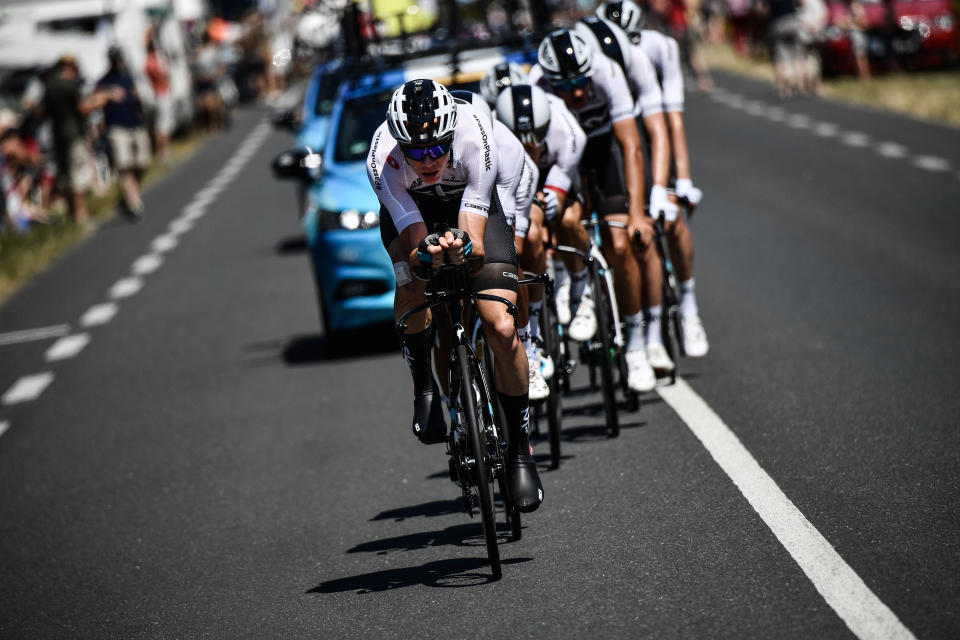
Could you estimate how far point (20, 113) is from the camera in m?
23.8

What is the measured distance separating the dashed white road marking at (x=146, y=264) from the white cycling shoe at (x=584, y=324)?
9436mm

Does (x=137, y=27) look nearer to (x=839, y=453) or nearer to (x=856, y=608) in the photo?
(x=839, y=453)

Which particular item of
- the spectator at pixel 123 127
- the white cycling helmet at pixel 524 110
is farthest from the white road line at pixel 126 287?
the white cycling helmet at pixel 524 110

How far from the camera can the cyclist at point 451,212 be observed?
20.6 feet

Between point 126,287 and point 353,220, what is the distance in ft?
18.4

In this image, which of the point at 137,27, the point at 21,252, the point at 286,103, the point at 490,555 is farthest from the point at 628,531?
the point at 137,27

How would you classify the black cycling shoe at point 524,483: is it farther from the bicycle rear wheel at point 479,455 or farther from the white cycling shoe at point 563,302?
the white cycling shoe at point 563,302

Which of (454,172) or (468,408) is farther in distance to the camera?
(454,172)

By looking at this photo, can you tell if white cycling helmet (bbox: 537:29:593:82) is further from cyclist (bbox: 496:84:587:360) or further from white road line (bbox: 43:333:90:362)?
white road line (bbox: 43:333:90:362)

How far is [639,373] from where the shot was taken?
870 cm

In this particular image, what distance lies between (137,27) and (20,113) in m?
7.70

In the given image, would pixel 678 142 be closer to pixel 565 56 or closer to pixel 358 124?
pixel 565 56

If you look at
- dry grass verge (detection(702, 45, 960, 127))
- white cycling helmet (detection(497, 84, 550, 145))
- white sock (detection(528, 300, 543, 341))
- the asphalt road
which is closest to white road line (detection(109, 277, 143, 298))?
the asphalt road

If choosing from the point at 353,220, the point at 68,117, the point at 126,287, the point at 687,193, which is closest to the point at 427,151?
the point at 687,193
